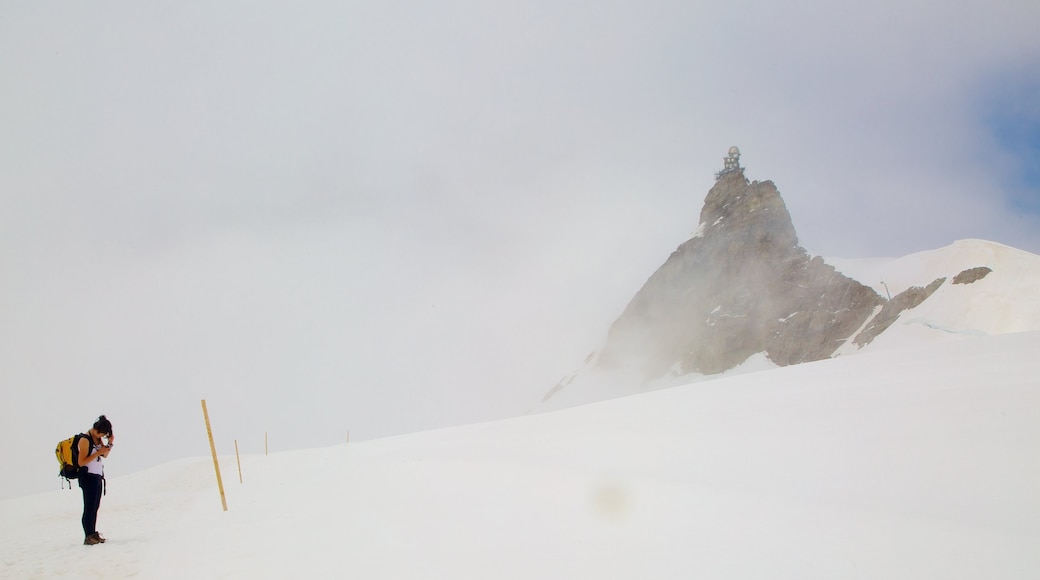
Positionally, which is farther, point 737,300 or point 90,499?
point 737,300

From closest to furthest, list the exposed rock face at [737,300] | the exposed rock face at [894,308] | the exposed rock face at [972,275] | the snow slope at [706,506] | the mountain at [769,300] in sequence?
the snow slope at [706,506] < the mountain at [769,300] < the exposed rock face at [972,275] < the exposed rock face at [894,308] < the exposed rock face at [737,300]

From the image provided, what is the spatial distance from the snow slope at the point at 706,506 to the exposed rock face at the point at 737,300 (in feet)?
202

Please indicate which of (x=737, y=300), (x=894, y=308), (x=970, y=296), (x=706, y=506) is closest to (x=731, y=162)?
(x=737, y=300)

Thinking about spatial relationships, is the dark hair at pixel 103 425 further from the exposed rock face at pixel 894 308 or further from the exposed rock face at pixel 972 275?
the exposed rock face at pixel 972 275

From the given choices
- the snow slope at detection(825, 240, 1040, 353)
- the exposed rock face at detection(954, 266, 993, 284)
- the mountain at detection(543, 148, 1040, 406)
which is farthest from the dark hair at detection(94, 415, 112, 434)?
the exposed rock face at detection(954, 266, 993, 284)

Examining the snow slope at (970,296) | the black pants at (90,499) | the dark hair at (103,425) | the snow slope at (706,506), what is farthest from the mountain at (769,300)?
the black pants at (90,499)

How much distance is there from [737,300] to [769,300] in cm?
493

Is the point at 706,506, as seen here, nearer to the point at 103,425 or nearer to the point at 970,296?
the point at 103,425

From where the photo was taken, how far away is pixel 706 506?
18.9 feet

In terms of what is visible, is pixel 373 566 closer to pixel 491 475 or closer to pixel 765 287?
pixel 491 475

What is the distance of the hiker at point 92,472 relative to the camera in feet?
30.6

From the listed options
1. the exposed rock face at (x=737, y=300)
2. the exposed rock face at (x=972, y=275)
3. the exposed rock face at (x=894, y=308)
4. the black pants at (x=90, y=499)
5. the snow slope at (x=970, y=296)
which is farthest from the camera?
the exposed rock face at (x=737, y=300)

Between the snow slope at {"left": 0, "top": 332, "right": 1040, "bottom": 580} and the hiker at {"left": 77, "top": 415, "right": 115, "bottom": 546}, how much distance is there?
0.40 m

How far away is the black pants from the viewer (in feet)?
30.6
